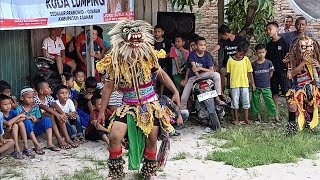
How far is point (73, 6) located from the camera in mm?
7973

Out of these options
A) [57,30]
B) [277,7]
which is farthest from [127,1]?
[277,7]

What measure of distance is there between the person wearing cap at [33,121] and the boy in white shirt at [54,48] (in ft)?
4.45

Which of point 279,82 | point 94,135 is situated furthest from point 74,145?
point 279,82

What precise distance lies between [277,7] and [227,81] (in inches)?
268

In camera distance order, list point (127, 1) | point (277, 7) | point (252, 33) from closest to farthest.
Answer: point (127, 1) < point (252, 33) < point (277, 7)

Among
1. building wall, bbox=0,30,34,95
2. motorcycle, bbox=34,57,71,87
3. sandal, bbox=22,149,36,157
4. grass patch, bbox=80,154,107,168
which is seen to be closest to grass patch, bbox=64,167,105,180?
grass patch, bbox=80,154,107,168

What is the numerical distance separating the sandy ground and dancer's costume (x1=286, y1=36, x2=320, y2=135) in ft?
4.06

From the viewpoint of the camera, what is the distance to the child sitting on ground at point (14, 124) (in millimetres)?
7281

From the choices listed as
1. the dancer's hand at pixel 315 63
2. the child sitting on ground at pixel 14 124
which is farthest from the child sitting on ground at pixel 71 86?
the dancer's hand at pixel 315 63

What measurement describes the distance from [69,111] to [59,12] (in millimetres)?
1379

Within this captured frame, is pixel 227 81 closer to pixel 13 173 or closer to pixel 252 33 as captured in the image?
pixel 252 33

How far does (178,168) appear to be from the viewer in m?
7.05

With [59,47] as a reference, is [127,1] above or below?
above

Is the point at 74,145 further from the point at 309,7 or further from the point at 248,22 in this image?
the point at 248,22
